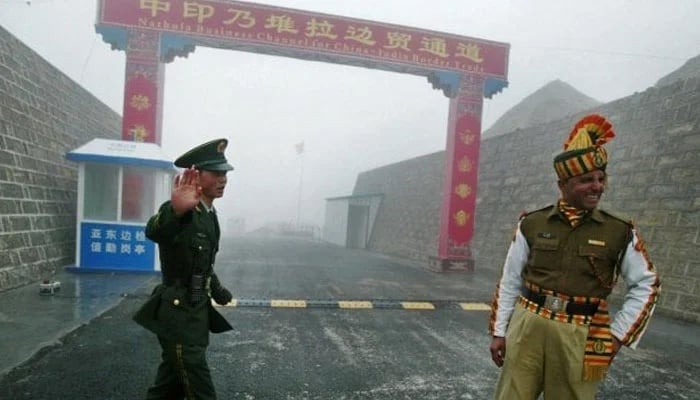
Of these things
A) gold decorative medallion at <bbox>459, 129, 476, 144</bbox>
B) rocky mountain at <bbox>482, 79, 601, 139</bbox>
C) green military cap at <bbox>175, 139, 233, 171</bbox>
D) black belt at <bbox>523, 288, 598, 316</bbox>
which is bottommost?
black belt at <bbox>523, 288, 598, 316</bbox>

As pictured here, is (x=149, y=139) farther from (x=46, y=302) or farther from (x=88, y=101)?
(x=46, y=302)

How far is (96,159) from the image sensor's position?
8.70 meters

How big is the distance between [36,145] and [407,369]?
831 centimetres

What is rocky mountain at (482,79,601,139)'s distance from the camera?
29.3 metres

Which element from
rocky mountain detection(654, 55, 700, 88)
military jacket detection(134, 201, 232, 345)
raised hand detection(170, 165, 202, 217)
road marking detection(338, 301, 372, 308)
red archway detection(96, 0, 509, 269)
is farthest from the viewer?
rocky mountain detection(654, 55, 700, 88)

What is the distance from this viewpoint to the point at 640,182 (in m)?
8.99

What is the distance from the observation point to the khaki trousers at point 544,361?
82.7 inches

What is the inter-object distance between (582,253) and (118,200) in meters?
8.86

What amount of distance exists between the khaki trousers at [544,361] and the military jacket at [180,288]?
5.54ft

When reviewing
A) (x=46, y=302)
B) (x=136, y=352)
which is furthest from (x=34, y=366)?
(x=46, y=302)

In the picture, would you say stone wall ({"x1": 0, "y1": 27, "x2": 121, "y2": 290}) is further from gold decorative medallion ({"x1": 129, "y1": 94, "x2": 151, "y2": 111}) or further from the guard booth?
gold decorative medallion ({"x1": 129, "y1": 94, "x2": 151, "y2": 111})

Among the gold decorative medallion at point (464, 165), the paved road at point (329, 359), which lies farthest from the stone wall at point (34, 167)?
the gold decorative medallion at point (464, 165)

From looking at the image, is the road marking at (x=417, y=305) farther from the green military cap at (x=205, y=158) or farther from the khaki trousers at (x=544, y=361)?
the green military cap at (x=205, y=158)

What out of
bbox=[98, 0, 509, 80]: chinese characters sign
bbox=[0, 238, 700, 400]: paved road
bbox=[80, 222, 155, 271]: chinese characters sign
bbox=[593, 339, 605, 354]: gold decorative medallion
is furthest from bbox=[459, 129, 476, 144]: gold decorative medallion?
bbox=[593, 339, 605, 354]: gold decorative medallion
